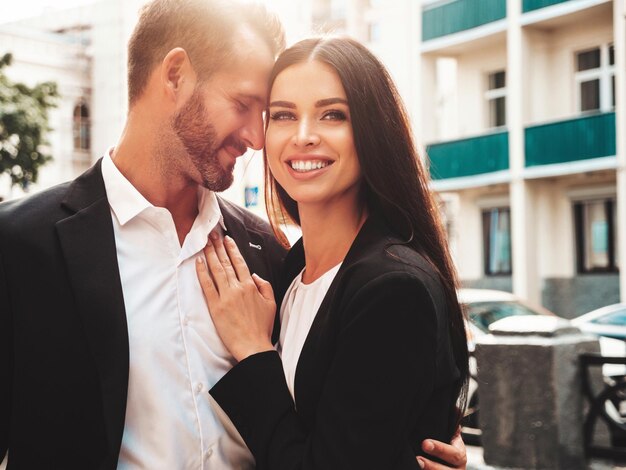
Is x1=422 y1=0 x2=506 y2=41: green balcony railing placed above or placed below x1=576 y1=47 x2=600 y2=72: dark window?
above

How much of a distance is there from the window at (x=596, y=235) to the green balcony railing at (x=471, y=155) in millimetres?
2107

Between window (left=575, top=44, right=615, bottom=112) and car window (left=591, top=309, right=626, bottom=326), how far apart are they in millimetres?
8914

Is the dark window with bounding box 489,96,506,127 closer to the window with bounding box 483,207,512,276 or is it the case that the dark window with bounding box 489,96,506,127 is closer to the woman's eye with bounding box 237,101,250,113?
the window with bounding box 483,207,512,276

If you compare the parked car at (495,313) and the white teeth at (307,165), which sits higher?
the white teeth at (307,165)

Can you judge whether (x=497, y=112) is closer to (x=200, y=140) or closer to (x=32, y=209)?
(x=200, y=140)

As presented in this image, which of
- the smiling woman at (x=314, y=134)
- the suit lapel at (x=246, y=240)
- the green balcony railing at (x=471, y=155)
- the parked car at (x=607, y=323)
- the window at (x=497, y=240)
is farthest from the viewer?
the window at (x=497, y=240)

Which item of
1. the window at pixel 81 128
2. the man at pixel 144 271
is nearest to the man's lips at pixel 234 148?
the man at pixel 144 271

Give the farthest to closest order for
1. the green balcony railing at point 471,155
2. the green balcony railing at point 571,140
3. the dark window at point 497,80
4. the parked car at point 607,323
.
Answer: the dark window at point 497,80 < the green balcony railing at point 471,155 < the green balcony railing at point 571,140 < the parked car at point 607,323

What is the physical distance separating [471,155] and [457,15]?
11.7 feet

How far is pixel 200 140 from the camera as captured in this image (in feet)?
9.41

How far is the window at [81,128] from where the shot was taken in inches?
1581

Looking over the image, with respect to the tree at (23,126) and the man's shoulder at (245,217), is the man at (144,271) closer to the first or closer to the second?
the man's shoulder at (245,217)

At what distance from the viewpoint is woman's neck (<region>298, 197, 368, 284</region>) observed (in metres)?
→ 2.86

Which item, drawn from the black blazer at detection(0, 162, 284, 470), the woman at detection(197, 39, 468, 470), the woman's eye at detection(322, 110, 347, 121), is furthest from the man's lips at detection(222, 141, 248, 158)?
the black blazer at detection(0, 162, 284, 470)
